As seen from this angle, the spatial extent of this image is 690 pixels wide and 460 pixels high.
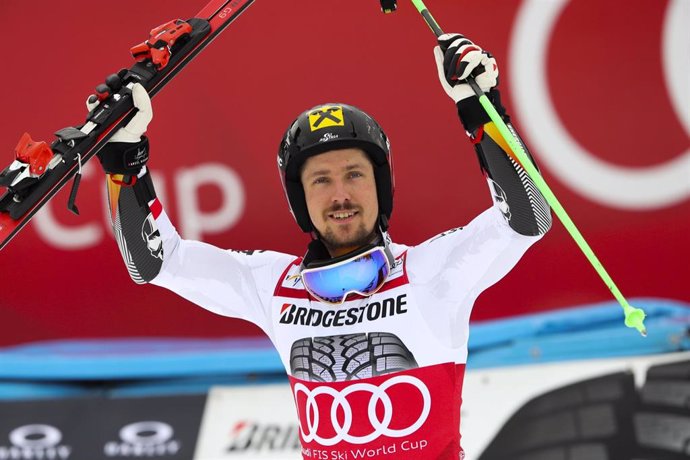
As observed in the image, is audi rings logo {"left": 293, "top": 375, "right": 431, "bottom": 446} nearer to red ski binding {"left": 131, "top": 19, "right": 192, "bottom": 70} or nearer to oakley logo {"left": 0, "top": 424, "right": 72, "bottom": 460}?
red ski binding {"left": 131, "top": 19, "right": 192, "bottom": 70}

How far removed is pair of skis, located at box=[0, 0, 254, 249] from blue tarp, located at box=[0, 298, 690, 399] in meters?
2.41

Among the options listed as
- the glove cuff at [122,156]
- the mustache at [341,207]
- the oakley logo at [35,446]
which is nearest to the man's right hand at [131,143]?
the glove cuff at [122,156]

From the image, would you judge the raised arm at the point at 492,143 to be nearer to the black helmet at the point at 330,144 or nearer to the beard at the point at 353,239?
the black helmet at the point at 330,144

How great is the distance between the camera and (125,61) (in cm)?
580

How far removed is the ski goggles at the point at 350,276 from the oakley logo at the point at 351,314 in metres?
0.04

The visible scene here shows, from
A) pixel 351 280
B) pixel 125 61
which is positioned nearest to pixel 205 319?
pixel 125 61

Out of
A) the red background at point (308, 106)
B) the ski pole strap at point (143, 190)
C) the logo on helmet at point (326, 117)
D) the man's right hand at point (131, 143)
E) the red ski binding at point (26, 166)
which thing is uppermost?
the red background at point (308, 106)

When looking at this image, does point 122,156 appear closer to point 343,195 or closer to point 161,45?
point 161,45

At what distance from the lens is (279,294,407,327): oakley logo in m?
3.42

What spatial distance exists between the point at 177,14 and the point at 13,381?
6.79 feet

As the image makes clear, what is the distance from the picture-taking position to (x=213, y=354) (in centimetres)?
573

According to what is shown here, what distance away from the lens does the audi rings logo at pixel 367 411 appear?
3.33 m

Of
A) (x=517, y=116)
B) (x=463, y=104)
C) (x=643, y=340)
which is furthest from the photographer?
(x=517, y=116)

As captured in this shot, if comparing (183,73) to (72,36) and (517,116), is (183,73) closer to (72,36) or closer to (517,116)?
(72,36)
